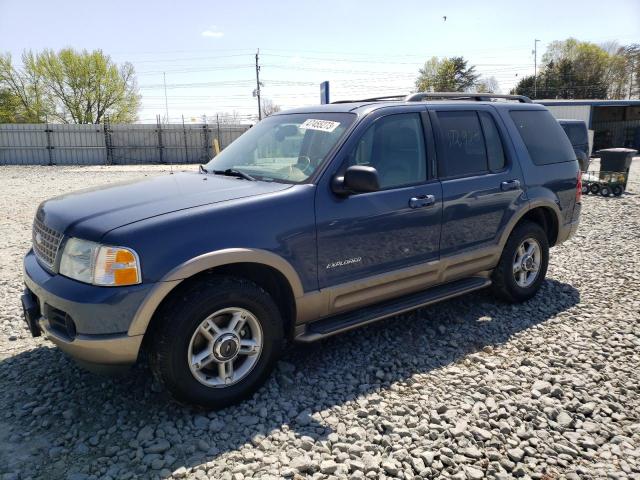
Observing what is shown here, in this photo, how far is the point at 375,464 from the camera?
2.69 meters

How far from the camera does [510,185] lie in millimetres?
4645

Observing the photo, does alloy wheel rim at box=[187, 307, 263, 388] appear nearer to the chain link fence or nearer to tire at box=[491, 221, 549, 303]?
tire at box=[491, 221, 549, 303]

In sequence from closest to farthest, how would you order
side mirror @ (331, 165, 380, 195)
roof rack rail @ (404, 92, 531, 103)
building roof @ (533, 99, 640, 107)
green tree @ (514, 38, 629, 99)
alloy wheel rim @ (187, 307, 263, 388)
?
alloy wheel rim @ (187, 307, 263, 388) → side mirror @ (331, 165, 380, 195) → roof rack rail @ (404, 92, 531, 103) → building roof @ (533, 99, 640, 107) → green tree @ (514, 38, 629, 99)

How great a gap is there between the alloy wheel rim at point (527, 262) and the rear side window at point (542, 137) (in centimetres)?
84

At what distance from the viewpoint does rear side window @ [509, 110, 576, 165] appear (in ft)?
16.3

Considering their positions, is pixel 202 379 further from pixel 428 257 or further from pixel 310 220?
pixel 428 257

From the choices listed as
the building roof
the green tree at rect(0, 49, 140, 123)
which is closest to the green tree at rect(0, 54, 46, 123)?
the green tree at rect(0, 49, 140, 123)

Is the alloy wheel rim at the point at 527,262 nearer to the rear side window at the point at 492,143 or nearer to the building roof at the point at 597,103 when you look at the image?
Answer: the rear side window at the point at 492,143

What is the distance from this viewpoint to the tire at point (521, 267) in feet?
15.9

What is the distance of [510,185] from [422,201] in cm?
123

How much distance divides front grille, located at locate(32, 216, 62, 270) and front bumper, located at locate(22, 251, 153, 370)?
256 millimetres

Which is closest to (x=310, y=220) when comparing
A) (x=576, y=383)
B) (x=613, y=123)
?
(x=576, y=383)

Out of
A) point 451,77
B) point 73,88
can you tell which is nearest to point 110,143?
point 73,88

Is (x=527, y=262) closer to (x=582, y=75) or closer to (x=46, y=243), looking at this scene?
(x=46, y=243)
